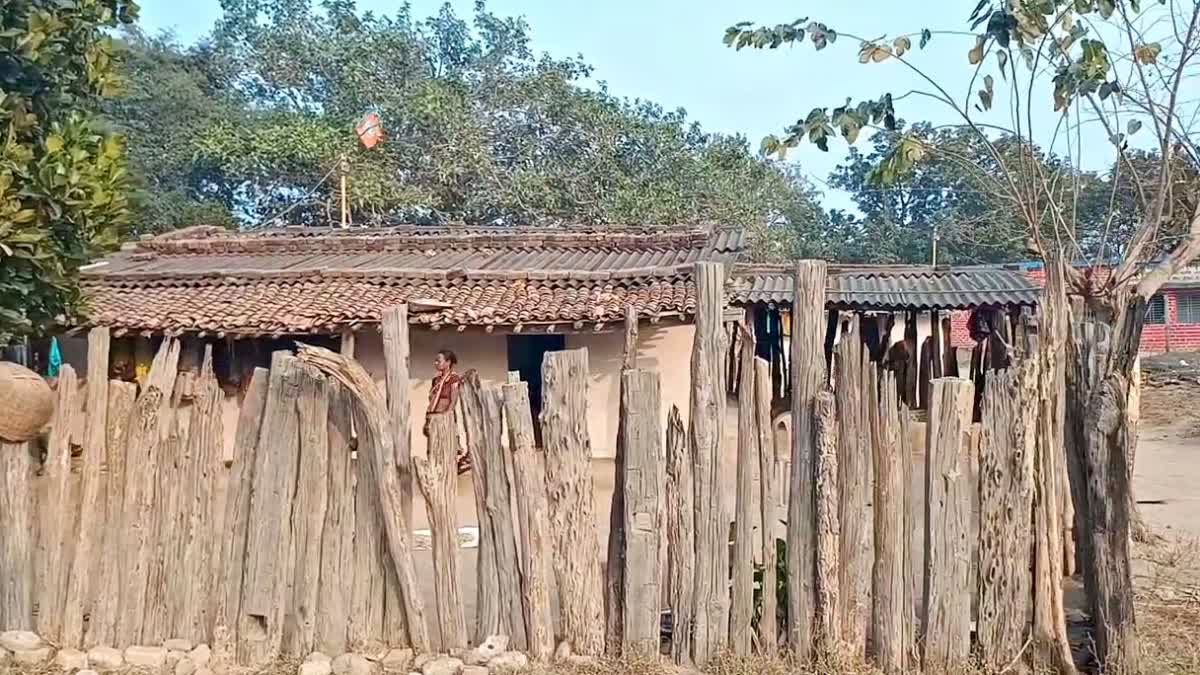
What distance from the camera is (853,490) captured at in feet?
13.7

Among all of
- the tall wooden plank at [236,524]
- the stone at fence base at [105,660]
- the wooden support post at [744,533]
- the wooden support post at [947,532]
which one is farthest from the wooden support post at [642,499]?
the stone at fence base at [105,660]

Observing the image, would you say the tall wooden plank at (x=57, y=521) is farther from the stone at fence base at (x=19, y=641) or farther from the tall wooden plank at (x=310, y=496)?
the tall wooden plank at (x=310, y=496)

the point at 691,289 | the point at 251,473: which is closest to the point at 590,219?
the point at 691,289

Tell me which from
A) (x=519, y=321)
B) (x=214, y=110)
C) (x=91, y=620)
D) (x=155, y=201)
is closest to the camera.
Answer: (x=91, y=620)

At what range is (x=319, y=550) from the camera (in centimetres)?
444

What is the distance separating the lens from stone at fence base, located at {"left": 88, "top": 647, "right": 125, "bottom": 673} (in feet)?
14.5

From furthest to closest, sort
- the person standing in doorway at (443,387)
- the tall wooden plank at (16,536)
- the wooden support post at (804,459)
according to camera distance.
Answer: the person standing in doorway at (443,387) < the tall wooden plank at (16,536) < the wooden support post at (804,459)

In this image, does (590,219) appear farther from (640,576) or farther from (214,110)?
(640,576)

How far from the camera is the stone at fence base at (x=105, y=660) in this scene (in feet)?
14.5

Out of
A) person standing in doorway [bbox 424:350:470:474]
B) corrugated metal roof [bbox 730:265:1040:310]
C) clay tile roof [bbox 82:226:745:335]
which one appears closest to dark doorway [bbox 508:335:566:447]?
clay tile roof [bbox 82:226:745:335]

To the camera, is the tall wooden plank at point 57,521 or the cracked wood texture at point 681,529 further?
the tall wooden plank at point 57,521

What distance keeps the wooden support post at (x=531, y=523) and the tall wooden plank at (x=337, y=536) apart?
0.78 meters

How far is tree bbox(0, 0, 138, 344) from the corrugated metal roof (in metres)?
8.79

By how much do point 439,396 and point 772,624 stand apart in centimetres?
613
